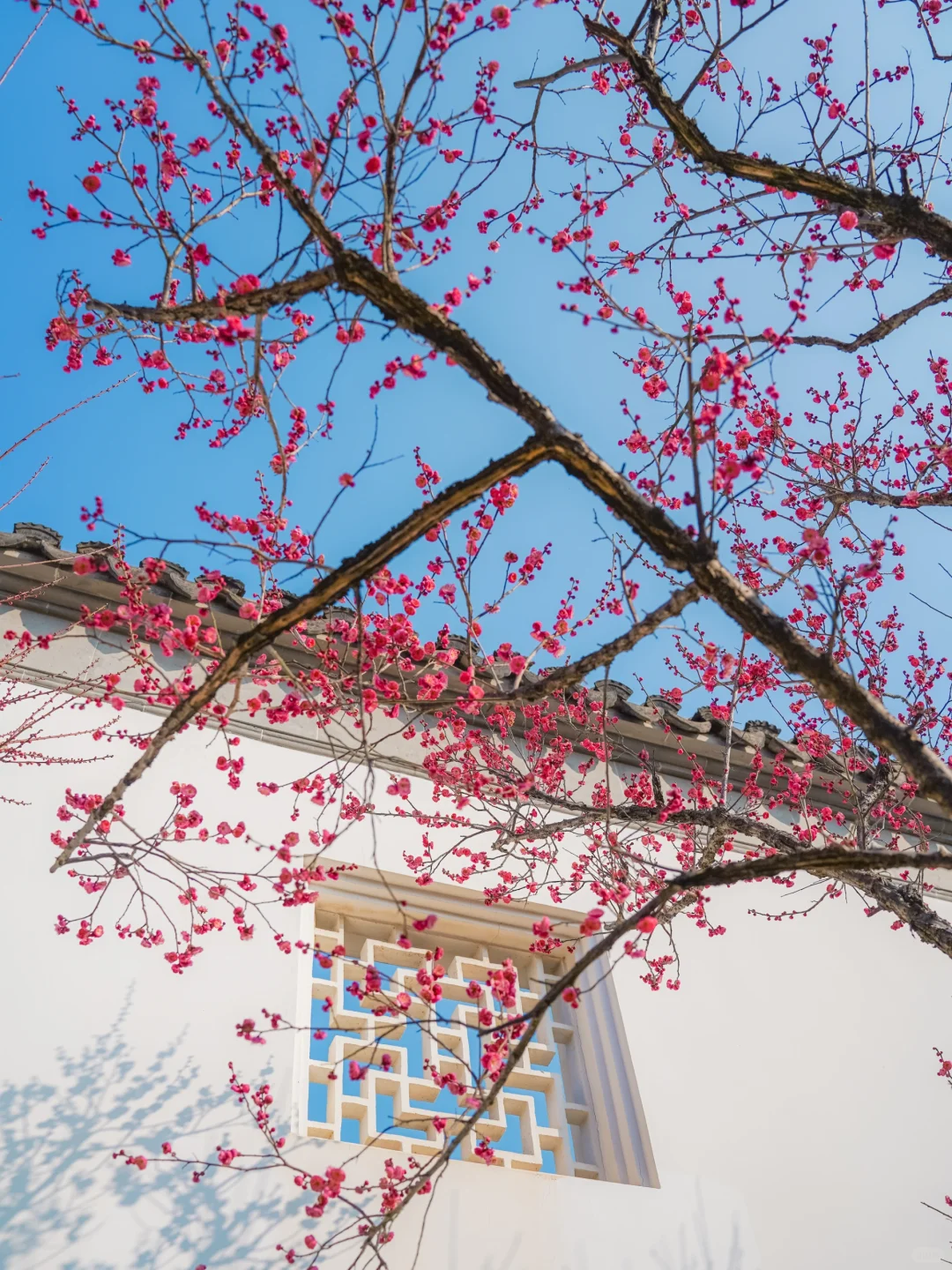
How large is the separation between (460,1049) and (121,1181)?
1598mm

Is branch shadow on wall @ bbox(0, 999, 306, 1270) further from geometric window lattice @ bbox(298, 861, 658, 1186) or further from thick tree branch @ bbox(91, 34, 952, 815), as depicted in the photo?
thick tree branch @ bbox(91, 34, 952, 815)

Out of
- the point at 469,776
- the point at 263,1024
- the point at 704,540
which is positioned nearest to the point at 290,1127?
the point at 263,1024

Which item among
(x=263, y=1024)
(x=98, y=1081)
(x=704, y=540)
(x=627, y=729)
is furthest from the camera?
(x=627, y=729)

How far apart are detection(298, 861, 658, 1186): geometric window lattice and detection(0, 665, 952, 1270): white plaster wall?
165 millimetres

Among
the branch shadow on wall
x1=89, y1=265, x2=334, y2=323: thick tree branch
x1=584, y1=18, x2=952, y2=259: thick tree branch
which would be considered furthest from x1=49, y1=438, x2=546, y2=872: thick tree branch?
x1=584, y1=18, x2=952, y2=259: thick tree branch

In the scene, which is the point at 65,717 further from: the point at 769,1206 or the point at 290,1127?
the point at 769,1206

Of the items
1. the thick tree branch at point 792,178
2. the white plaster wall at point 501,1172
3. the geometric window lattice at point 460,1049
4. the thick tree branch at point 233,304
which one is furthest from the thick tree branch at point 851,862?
the thick tree branch at point 792,178

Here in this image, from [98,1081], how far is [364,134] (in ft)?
10.6

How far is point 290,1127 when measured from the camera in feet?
12.2

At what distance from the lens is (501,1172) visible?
392 cm

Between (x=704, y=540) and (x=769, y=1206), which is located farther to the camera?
(x=769, y=1206)

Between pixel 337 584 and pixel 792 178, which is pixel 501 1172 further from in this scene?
pixel 792 178

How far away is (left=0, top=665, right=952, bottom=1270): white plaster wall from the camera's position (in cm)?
340

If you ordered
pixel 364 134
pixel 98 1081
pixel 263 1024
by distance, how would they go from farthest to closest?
pixel 263 1024
pixel 98 1081
pixel 364 134
